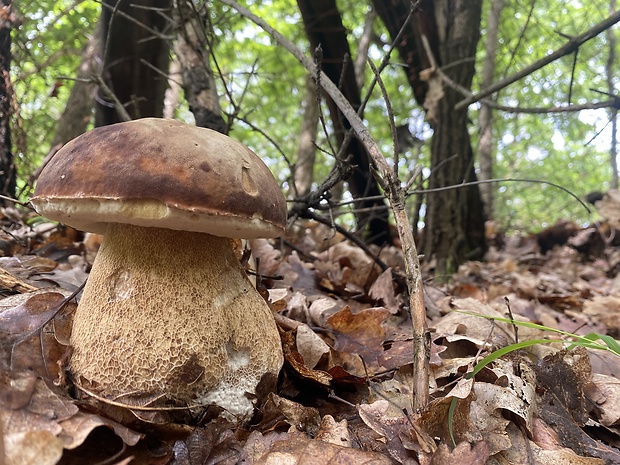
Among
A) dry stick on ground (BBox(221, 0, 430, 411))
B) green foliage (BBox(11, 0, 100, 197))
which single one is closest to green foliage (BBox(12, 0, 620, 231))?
green foliage (BBox(11, 0, 100, 197))

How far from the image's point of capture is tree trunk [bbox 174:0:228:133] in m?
2.79

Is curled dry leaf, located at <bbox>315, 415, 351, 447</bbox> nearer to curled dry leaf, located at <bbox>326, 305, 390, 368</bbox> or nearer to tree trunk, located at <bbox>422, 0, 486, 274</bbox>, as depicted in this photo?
curled dry leaf, located at <bbox>326, 305, 390, 368</bbox>

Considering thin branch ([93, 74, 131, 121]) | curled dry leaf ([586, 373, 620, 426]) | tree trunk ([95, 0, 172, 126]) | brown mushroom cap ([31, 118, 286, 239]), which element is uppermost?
tree trunk ([95, 0, 172, 126])

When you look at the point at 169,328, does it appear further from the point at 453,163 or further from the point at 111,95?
the point at 453,163

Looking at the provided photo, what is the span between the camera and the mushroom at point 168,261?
3.52ft

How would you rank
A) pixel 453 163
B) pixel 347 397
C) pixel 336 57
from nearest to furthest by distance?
pixel 347 397 → pixel 336 57 → pixel 453 163

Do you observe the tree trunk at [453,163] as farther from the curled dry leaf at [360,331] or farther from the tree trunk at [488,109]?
the curled dry leaf at [360,331]

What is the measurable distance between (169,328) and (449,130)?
394cm

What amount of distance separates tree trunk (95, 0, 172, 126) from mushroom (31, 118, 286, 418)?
252 centimetres

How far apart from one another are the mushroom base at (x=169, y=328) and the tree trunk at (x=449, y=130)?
3.21 m

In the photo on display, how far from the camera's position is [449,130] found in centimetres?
446

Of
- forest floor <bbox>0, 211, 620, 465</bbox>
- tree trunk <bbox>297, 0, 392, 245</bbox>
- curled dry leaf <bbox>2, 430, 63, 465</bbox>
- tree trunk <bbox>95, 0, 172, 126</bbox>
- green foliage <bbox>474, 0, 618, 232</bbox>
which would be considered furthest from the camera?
green foliage <bbox>474, 0, 618, 232</bbox>

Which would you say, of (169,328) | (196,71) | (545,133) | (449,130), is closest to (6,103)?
(196,71)

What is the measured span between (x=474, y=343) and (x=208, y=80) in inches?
88.6
